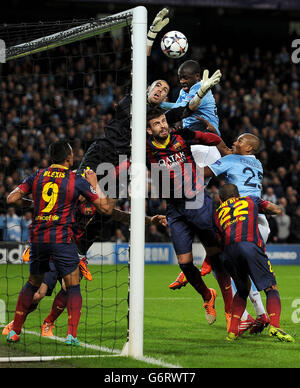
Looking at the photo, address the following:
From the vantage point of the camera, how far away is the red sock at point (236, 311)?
7.62 m

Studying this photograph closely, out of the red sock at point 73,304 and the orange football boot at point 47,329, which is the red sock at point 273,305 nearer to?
the red sock at point 73,304

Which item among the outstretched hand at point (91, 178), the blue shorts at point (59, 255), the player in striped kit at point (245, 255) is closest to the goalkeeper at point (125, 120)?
the outstretched hand at point (91, 178)

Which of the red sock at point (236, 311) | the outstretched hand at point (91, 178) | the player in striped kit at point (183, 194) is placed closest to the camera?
the outstretched hand at point (91, 178)

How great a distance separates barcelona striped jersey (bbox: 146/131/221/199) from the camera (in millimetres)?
8109

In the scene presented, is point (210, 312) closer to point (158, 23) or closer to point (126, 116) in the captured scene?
point (126, 116)

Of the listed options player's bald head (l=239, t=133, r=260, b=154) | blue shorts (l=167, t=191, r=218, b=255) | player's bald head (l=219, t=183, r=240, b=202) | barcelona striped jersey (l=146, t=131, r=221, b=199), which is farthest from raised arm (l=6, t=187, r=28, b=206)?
player's bald head (l=239, t=133, r=260, b=154)

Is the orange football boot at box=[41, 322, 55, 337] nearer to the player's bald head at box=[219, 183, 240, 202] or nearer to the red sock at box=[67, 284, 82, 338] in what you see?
the red sock at box=[67, 284, 82, 338]

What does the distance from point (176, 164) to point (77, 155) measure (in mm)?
8746

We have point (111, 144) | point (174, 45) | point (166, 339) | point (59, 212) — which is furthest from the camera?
point (111, 144)

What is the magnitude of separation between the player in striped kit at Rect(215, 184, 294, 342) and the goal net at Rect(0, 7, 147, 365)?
1127mm

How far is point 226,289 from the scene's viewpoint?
8.31 metres

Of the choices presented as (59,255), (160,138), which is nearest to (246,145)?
(160,138)

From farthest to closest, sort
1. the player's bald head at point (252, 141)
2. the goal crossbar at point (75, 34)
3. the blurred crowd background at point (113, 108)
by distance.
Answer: the blurred crowd background at point (113, 108)
the player's bald head at point (252, 141)
the goal crossbar at point (75, 34)

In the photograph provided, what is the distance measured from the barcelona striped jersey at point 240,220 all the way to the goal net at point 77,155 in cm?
110
